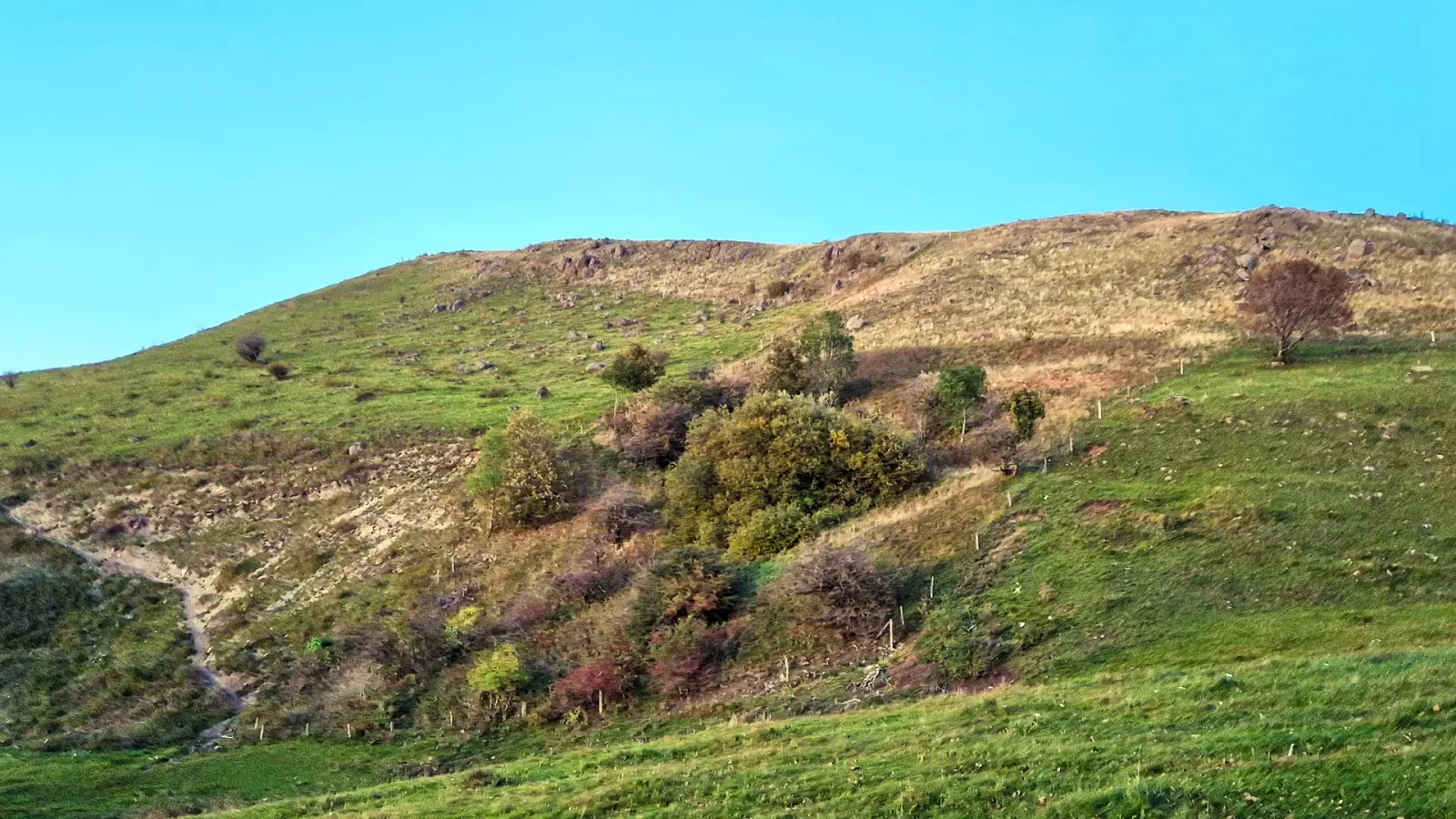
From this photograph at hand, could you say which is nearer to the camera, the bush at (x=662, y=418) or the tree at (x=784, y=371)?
the bush at (x=662, y=418)

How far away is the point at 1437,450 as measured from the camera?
98.5 ft

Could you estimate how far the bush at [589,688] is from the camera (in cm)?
2680

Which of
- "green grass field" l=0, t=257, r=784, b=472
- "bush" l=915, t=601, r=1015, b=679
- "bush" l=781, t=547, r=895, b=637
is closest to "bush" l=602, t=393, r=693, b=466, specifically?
"green grass field" l=0, t=257, r=784, b=472

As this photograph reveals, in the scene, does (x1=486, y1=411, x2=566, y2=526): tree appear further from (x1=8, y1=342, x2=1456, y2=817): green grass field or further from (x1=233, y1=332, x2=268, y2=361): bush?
(x1=233, y1=332, x2=268, y2=361): bush

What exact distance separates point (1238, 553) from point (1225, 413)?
12.0 metres

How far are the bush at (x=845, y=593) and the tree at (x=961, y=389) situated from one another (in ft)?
43.8

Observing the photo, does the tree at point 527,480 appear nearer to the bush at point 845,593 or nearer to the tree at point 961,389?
the bush at point 845,593

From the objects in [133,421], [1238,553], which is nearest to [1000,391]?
[1238,553]

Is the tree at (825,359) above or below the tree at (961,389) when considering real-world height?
above

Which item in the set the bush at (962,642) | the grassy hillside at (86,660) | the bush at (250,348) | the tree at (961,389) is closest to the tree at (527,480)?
the grassy hillside at (86,660)

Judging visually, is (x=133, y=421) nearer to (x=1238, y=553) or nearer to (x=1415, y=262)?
(x=1238, y=553)

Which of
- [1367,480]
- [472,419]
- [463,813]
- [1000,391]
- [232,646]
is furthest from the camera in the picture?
[472,419]

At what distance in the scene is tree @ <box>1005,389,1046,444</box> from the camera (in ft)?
115

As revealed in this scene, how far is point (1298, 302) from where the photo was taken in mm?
42875
